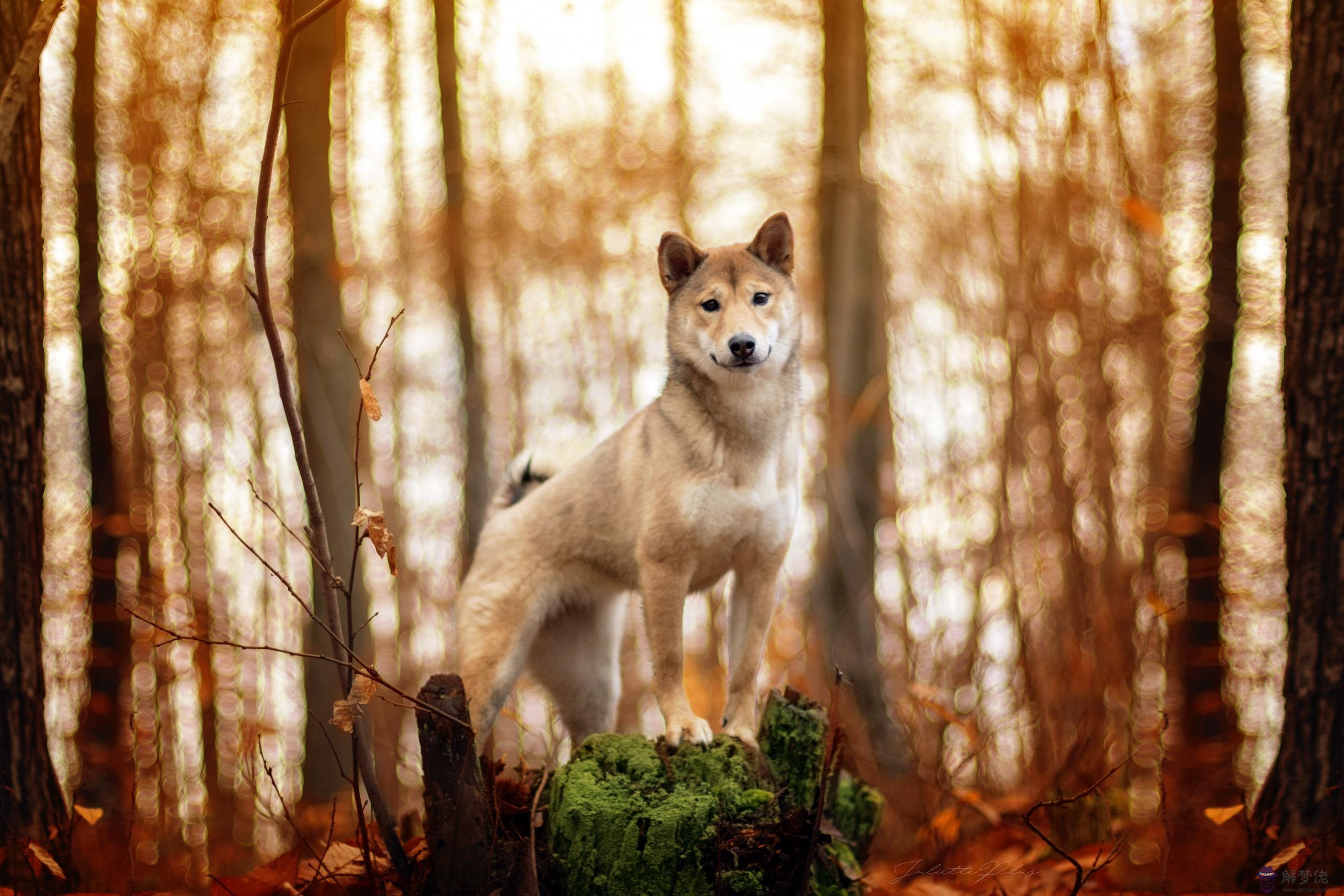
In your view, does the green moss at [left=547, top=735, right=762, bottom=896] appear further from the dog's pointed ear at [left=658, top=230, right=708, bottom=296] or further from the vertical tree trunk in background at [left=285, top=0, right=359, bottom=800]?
the vertical tree trunk in background at [left=285, top=0, right=359, bottom=800]

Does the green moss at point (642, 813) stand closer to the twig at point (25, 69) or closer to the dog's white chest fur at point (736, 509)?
the dog's white chest fur at point (736, 509)

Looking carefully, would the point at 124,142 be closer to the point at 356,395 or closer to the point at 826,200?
the point at 356,395

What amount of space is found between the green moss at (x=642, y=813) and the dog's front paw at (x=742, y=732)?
0.13 metres

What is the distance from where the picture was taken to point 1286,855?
3172mm

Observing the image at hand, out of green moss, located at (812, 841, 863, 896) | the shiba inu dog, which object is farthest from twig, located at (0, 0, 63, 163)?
green moss, located at (812, 841, 863, 896)

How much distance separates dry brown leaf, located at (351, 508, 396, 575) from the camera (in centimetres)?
264

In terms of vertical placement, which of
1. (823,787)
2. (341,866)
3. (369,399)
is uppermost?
(369,399)

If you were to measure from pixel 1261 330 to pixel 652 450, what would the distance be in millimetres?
4859

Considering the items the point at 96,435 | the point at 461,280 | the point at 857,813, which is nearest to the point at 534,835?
the point at 857,813

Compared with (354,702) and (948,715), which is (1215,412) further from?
(354,702)

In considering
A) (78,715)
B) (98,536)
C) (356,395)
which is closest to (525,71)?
(356,395)

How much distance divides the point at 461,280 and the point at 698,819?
7.10 meters

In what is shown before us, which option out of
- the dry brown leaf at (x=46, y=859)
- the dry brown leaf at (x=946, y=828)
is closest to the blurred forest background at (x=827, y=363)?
the dry brown leaf at (x=946, y=828)

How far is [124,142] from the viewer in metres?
A: 6.71
